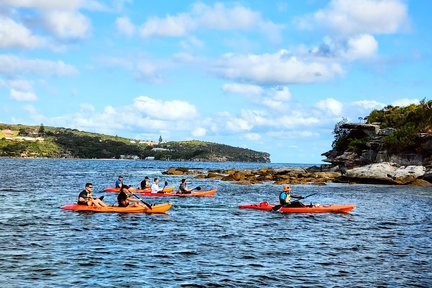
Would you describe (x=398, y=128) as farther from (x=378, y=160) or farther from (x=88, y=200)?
(x=88, y=200)

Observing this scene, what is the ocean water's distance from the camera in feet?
61.1

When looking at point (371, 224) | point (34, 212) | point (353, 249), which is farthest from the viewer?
point (34, 212)

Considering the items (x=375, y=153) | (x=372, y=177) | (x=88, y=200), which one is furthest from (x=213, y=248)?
Answer: (x=375, y=153)

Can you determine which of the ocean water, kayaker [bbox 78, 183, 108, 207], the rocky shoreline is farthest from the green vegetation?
kayaker [bbox 78, 183, 108, 207]

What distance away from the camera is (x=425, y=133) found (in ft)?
281

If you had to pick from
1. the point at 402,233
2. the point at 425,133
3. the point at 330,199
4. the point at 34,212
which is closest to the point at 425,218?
the point at 402,233

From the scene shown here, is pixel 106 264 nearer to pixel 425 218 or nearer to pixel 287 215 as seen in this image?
pixel 287 215

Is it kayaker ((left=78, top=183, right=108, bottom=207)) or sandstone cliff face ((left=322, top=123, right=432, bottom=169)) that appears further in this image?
sandstone cliff face ((left=322, top=123, right=432, bottom=169))

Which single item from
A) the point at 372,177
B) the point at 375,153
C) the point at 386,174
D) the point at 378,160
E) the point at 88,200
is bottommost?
the point at 88,200

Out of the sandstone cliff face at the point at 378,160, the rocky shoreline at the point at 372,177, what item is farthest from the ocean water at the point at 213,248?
the sandstone cliff face at the point at 378,160

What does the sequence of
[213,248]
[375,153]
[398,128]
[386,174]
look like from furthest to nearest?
[398,128] → [375,153] → [386,174] → [213,248]

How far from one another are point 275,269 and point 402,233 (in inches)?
511

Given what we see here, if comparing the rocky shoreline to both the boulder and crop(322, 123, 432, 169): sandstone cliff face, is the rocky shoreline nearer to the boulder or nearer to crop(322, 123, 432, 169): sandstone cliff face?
the boulder

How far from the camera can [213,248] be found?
80.2 feet
